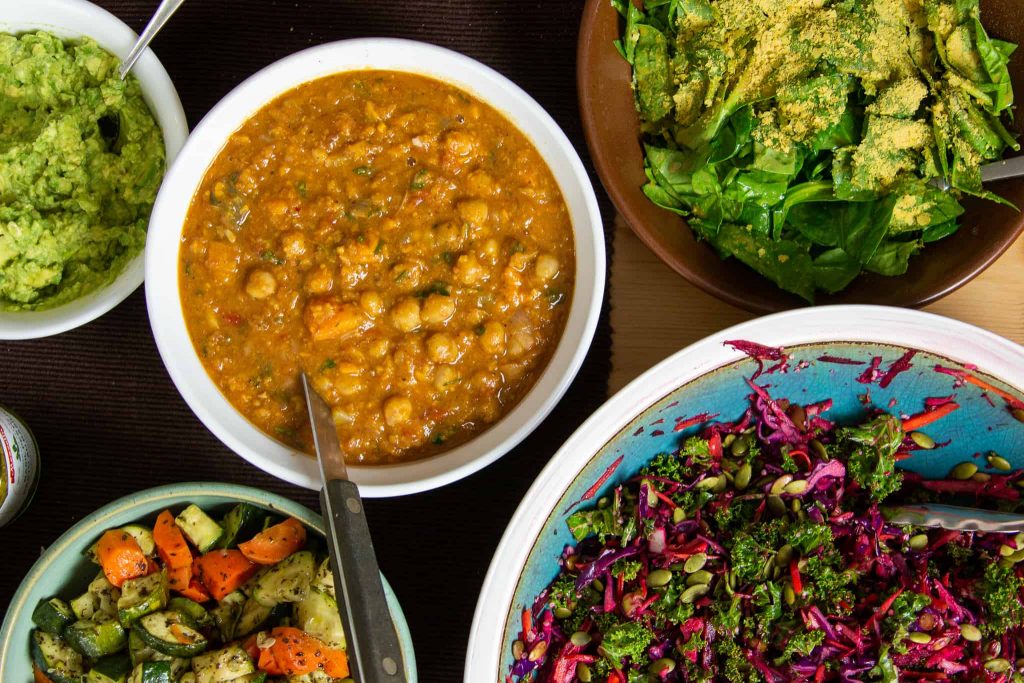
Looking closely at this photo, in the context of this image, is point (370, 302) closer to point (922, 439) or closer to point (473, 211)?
point (473, 211)

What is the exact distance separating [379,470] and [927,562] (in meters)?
1.58

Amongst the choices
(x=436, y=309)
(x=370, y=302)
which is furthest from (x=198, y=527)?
(x=436, y=309)

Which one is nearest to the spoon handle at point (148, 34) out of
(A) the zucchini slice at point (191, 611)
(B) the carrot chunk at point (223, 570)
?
(B) the carrot chunk at point (223, 570)

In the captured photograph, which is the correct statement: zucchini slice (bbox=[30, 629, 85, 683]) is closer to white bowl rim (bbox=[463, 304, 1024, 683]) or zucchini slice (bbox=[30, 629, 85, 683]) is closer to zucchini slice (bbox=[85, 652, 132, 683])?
zucchini slice (bbox=[85, 652, 132, 683])

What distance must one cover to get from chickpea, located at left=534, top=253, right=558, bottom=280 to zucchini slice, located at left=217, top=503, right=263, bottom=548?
1112 millimetres

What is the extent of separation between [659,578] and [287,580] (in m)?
1.07

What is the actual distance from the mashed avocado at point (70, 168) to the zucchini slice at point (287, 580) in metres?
1.02

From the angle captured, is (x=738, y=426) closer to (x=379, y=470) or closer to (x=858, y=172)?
(x=858, y=172)

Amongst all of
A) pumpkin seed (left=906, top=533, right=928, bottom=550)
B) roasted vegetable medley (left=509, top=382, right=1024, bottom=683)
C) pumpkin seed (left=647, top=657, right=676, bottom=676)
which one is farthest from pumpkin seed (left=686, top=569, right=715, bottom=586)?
pumpkin seed (left=906, top=533, right=928, bottom=550)

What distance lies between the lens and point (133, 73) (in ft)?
8.52

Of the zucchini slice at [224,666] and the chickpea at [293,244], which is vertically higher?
the chickpea at [293,244]

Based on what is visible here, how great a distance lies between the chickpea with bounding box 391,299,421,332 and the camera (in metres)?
2.36

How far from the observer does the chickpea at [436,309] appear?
236 centimetres

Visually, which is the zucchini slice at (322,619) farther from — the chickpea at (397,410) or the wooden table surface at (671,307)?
the wooden table surface at (671,307)
